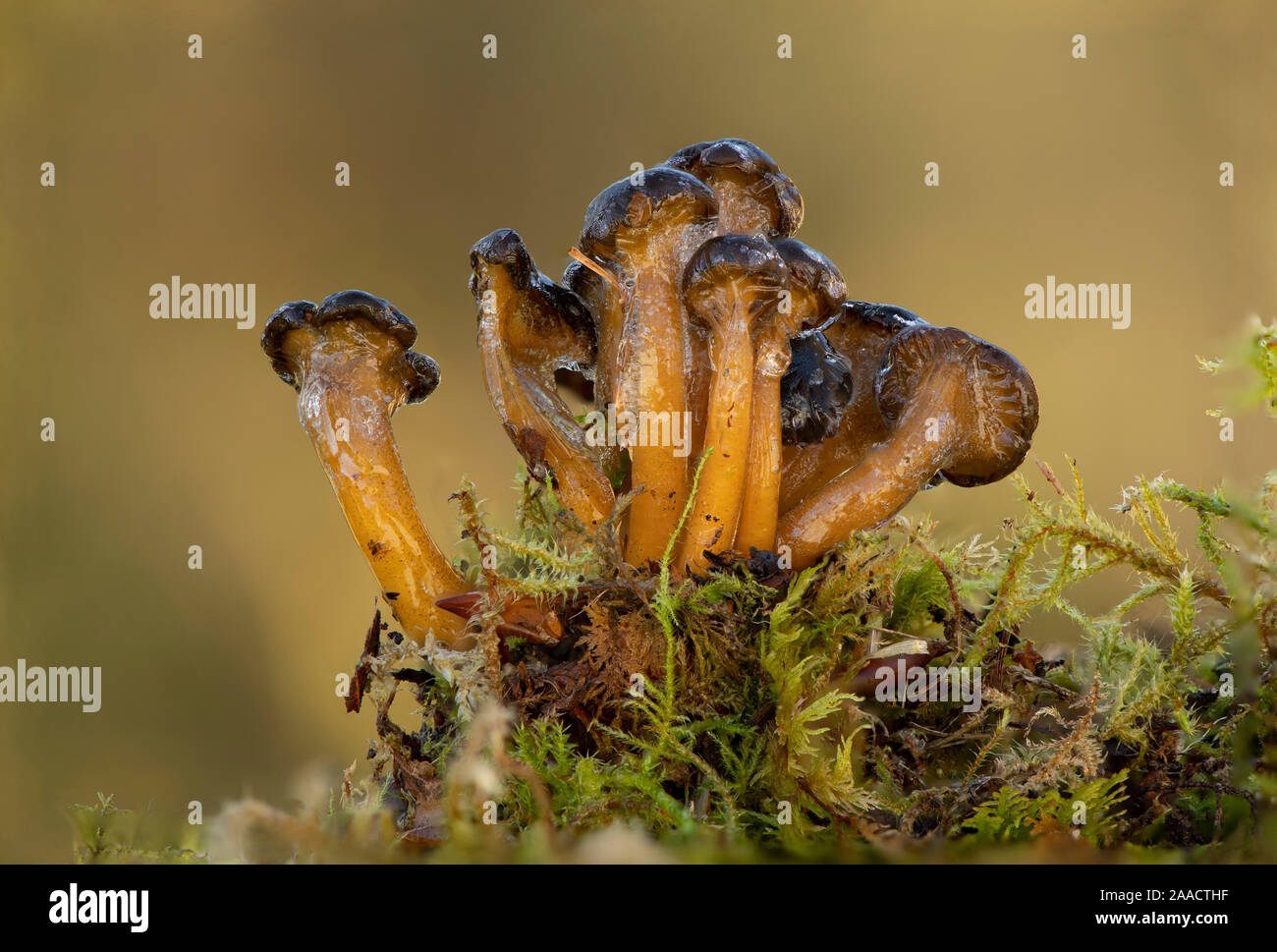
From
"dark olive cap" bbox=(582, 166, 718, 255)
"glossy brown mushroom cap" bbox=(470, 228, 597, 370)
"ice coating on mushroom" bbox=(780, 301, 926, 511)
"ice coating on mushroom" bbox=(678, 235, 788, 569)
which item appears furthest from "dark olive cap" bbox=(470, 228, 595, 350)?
"ice coating on mushroom" bbox=(780, 301, 926, 511)

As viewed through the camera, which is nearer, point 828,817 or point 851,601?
point 828,817

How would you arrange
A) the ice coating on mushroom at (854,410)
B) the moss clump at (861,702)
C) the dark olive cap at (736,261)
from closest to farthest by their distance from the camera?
1. the moss clump at (861,702)
2. the dark olive cap at (736,261)
3. the ice coating on mushroom at (854,410)

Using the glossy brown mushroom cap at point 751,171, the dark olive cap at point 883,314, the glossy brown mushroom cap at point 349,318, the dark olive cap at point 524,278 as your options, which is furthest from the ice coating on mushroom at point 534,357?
the dark olive cap at point 883,314

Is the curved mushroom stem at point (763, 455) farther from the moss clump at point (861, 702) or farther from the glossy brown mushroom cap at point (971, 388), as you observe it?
the glossy brown mushroom cap at point (971, 388)

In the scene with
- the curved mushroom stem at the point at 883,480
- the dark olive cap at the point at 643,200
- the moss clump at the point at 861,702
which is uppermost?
the dark olive cap at the point at 643,200

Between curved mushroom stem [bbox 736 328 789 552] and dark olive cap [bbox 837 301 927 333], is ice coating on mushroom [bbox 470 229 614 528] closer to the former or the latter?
curved mushroom stem [bbox 736 328 789 552]
